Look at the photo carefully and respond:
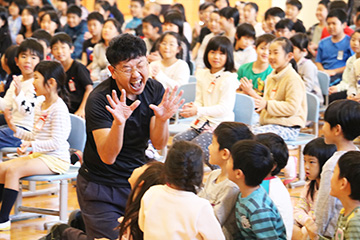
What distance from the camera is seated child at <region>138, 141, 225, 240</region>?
A: 2016 millimetres

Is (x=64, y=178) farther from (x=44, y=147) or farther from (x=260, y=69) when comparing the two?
(x=260, y=69)

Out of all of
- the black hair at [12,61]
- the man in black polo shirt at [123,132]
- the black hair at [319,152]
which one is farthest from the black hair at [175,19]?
the man in black polo shirt at [123,132]

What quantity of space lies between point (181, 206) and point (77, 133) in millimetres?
1669

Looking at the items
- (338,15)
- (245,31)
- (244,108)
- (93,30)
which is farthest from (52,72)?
(338,15)

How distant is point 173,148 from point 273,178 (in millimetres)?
643

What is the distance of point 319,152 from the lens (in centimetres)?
277

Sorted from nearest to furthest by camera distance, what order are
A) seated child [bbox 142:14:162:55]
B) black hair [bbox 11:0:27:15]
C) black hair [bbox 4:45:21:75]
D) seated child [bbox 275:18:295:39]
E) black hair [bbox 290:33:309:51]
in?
black hair [bbox 4:45:21:75] → black hair [bbox 290:33:309:51] → seated child [bbox 275:18:295:39] → seated child [bbox 142:14:162:55] → black hair [bbox 11:0:27:15]

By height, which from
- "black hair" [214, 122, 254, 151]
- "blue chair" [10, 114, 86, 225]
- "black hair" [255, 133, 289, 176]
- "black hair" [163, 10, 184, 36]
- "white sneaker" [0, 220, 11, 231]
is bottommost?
"white sneaker" [0, 220, 11, 231]

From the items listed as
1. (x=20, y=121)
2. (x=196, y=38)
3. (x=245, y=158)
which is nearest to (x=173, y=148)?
(x=245, y=158)

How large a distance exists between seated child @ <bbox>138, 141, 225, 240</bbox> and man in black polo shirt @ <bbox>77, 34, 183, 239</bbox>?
34 cm

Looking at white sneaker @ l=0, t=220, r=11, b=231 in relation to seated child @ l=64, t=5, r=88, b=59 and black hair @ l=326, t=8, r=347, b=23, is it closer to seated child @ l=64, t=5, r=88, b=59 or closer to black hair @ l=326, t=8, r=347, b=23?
black hair @ l=326, t=8, r=347, b=23

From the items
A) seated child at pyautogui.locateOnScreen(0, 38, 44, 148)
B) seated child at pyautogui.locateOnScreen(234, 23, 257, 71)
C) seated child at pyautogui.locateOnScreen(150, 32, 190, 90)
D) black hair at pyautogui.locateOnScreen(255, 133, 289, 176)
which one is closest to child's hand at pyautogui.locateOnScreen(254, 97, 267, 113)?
seated child at pyautogui.locateOnScreen(150, 32, 190, 90)

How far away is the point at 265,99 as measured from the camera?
4.30 m

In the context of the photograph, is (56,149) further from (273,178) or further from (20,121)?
(273,178)
